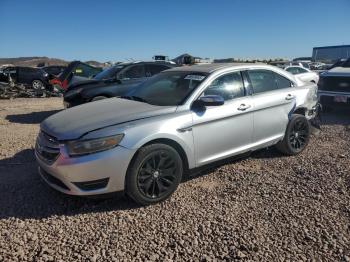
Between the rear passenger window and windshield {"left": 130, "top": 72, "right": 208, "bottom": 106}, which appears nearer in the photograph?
windshield {"left": 130, "top": 72, "right": 208, "bottom": 106}

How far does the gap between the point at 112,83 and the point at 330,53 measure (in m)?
58.6

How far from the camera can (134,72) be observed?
399 inches

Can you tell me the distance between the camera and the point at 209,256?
10.3ft

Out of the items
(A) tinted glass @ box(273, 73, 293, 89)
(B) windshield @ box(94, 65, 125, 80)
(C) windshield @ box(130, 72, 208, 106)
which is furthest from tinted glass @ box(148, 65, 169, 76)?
(A) tinted glass @ box(273, 73, 293, 89)

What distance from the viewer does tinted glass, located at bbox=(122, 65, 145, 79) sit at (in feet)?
32.9

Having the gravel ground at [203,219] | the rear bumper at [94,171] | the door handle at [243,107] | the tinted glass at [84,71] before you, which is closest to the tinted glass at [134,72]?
the tinted glass at [84,71]

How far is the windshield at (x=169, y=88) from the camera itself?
4.68 m

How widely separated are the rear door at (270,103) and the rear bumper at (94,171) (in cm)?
219

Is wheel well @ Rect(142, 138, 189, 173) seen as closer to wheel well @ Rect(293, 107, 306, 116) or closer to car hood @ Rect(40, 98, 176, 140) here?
car hood @ Rect(40, 98, 176, 140)

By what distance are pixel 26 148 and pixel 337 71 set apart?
8.07 m

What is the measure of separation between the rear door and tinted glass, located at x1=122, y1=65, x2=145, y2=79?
5.19 metres

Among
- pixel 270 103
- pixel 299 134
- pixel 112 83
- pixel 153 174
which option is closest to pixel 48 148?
pixel 153 174

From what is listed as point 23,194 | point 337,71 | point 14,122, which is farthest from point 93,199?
point 337,71

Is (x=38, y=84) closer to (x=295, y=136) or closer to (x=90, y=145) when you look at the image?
(x=295, y=136)
